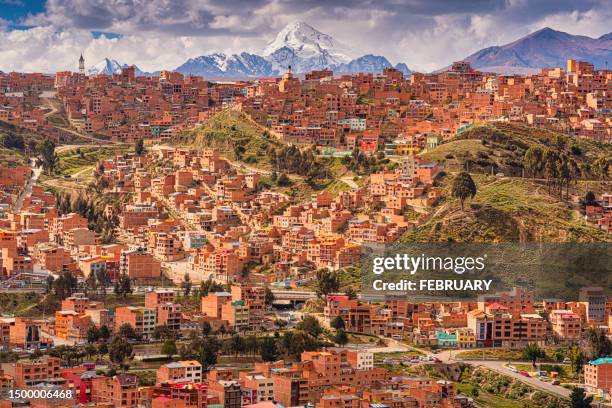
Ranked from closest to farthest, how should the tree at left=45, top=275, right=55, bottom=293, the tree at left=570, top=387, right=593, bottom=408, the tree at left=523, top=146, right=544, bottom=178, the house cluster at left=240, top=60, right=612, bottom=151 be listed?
the tree at left=570, top=387, right=593, bottom=408 < the tree at left=45, top=275, right=55, bottom=293 < the tree at left=523, top=146, right=544, bottom=178 < the house cluster at left=240, top=60, right=612, bottom=151

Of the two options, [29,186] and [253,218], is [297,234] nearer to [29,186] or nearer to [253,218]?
A: [253,218]

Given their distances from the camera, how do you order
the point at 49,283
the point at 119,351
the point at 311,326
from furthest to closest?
the point at 49,283 → the point at 311,326 → the point at 119,351

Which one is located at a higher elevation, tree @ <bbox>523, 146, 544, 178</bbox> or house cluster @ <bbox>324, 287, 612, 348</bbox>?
tree @ <bbox>523, 146, 544, 178</bbox>

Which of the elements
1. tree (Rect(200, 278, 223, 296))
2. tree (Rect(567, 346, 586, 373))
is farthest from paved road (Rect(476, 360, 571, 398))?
tree (Rect(200, 278, 223, 296))

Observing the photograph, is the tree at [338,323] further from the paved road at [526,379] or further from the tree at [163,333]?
the tree at [163,333]

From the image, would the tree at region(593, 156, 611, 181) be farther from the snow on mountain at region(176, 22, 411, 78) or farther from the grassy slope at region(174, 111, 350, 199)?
the snow on mountain at region(176, 22, 411, 78)

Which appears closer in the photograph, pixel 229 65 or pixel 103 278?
pixel 103 278

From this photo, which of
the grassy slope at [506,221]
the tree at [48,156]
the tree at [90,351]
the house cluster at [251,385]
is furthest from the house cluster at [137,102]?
the house cluster at [251,385]

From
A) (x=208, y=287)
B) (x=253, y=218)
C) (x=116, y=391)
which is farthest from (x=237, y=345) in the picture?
(x=253, y=218)
